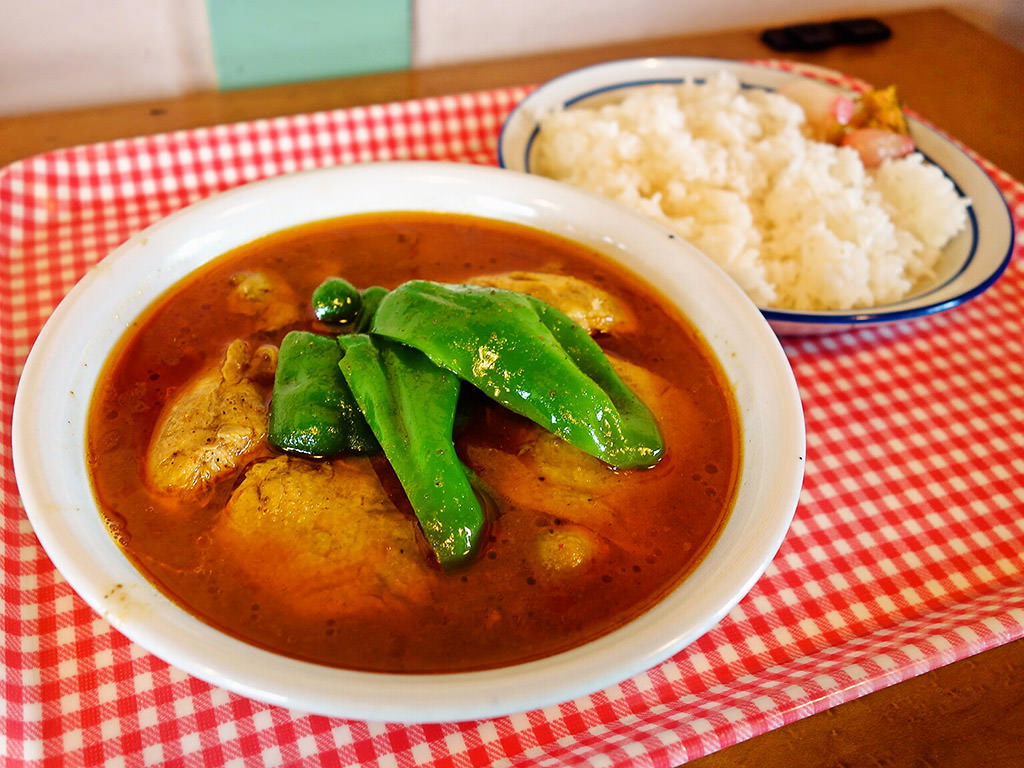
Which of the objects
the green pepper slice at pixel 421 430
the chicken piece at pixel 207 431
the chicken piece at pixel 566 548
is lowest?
the chicken piece at pixel 566 548

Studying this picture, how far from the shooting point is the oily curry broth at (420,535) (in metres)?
1.07

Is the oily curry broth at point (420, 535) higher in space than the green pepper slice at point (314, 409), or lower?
lower

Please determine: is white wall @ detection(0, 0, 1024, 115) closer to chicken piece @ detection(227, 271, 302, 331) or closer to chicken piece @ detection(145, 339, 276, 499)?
chicken piece @ detection(227, 271, 302, 331)

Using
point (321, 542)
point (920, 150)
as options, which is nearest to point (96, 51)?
point (321, 542)

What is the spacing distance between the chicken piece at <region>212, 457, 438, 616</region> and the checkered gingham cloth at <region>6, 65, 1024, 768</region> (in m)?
0.21

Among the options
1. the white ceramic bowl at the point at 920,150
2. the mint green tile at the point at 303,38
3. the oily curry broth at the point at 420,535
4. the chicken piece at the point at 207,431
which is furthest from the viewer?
the mint green tile at the point at 303,38

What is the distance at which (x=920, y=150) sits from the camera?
7.57 feet

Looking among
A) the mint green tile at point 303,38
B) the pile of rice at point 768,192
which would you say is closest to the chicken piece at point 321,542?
the pile of rice at point 768,192

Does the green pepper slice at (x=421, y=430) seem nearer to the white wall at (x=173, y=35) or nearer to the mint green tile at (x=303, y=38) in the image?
the mint green tile at (x=303, y=38)

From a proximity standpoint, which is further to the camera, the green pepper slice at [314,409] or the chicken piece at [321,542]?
the green pepper slice at [314,409]

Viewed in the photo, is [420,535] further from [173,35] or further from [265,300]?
[173,35]

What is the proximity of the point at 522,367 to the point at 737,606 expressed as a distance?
528 millimetres

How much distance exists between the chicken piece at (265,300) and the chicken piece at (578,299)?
336 mm

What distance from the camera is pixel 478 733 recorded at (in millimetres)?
1162
